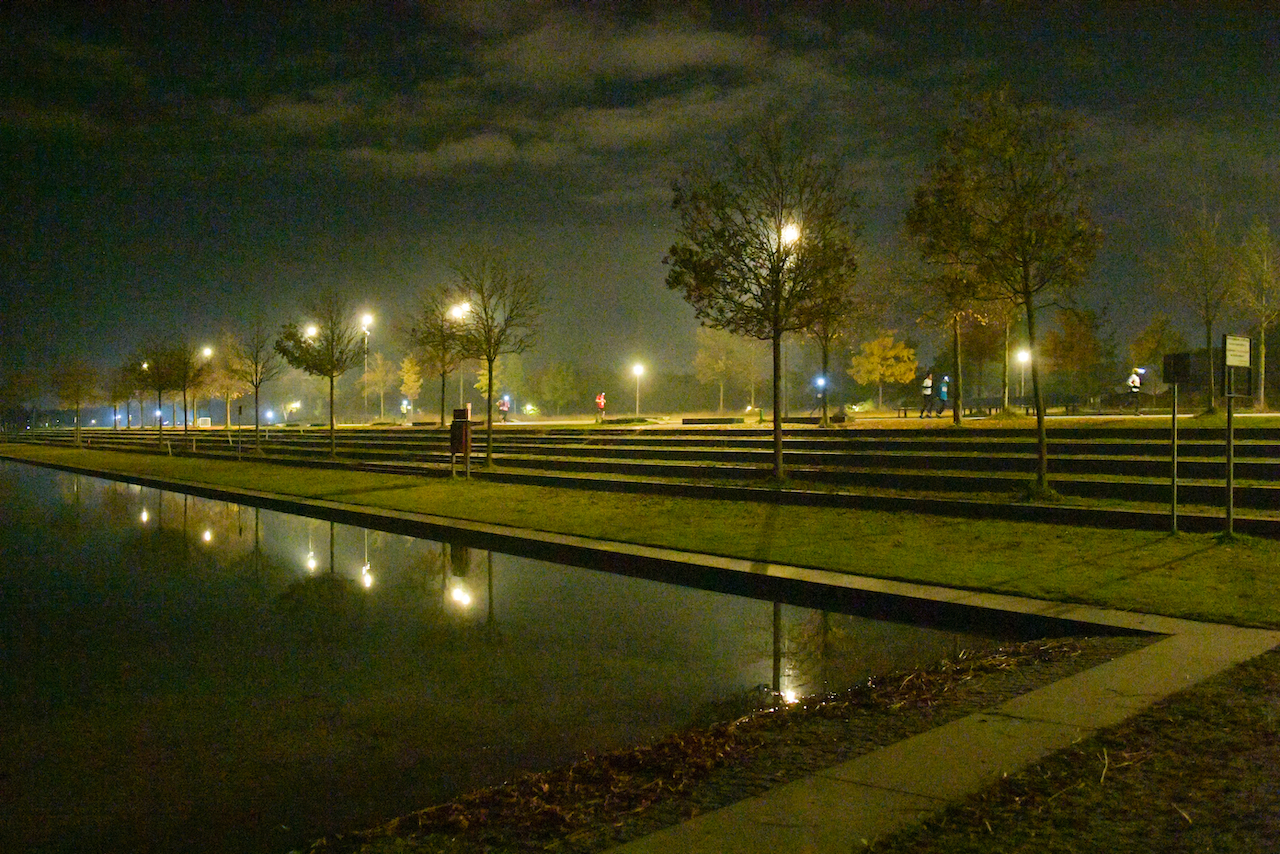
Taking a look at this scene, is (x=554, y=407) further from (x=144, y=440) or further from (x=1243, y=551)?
(x=1243, y=551)

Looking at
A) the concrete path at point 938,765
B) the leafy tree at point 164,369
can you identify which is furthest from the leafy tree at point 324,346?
the concrete path at point 938,765

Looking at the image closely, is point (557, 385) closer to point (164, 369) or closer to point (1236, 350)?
point (164, 369)

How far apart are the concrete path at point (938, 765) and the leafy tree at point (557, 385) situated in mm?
86986

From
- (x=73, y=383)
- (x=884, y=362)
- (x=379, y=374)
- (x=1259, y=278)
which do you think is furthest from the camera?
(x=379, y=374)

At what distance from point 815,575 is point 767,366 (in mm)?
65256

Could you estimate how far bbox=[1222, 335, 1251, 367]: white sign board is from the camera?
1190 cm

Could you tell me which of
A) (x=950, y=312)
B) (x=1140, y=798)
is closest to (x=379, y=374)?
(x=950, y=312)

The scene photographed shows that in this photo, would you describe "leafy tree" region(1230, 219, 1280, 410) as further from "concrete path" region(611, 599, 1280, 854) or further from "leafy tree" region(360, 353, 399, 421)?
"leafy tree" region(360, 353, 399, 421)

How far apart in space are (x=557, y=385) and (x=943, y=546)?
82.3 metres

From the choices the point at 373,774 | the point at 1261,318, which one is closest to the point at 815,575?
the point at 373,774

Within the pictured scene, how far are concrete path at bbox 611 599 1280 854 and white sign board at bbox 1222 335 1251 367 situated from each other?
5683 millimetres

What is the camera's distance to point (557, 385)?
9350 cm

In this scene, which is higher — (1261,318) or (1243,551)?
(1261,318)

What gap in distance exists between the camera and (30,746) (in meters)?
5.64
